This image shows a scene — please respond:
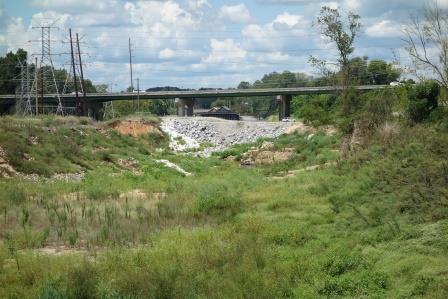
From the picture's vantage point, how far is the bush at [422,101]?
32.2m

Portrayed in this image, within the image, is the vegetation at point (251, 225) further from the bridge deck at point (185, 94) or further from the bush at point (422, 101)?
the bridge deck at point (185, 94)

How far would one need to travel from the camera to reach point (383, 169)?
22.8m

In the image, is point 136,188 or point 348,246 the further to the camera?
point 136,188

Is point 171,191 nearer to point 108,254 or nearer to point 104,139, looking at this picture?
point 108,254

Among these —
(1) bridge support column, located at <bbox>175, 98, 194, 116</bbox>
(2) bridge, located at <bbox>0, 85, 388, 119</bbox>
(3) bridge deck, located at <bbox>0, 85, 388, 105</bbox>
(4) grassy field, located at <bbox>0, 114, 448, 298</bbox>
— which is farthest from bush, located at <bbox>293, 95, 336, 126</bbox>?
(1) bridge support column, located at <bbox>175, 98, 194, 116</bbox>

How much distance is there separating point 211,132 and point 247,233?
57.4 m

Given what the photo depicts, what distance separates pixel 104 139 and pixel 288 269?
3819 centimetres

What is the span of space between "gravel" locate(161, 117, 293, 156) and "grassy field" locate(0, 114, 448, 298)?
36103mm

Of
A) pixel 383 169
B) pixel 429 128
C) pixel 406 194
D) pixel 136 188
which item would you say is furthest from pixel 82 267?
pixel 429 128

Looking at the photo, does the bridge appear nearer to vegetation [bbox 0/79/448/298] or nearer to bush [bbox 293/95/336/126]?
bush [bbox 293/95/336/126]

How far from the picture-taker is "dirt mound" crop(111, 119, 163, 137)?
66.3 metres

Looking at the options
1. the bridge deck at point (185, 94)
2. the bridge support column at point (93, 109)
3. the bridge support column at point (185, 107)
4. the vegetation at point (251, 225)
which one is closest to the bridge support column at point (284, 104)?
the bridge deck at point (185, 94)

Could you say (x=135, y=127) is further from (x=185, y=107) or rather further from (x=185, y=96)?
(x=185, y=107)

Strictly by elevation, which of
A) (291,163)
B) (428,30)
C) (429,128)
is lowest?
(291,163)
